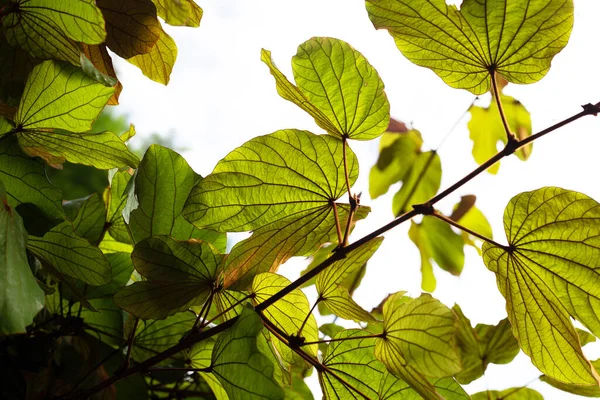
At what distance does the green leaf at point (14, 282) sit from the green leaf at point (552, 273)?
29 centimetres

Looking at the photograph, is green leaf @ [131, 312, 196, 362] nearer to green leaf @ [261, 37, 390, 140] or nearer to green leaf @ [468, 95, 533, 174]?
green leaf @ [261, 37, 390, 140]

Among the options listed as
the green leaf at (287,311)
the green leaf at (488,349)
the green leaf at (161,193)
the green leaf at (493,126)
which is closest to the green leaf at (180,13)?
the green leaf at (161,193)

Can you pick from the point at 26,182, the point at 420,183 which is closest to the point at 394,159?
the point at 420,183

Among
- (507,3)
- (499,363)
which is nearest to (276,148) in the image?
(507,3)

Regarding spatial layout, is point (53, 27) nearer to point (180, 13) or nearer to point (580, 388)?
point (180, 13)

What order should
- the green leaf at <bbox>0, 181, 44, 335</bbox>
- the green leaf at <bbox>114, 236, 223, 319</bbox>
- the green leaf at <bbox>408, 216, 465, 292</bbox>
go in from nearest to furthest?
1. the green leaf at <bbox>0, 181, 44, 335</bbox>
2. the green leaf at <bbox>114, 236, 223, 319</bbox>
3. the green leaf at <bbox>408, 216, 465, 292</bbox>

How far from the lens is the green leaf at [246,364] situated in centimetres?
32

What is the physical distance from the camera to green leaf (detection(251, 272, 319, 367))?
411mm

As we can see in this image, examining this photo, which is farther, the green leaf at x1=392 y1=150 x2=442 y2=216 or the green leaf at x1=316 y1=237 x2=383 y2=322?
the green leaf at x1=392 y1=150 x2=442 y2=216

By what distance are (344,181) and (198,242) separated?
11cm

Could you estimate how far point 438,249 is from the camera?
0.78 m

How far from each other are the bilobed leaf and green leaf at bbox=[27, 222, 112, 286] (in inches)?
5.7

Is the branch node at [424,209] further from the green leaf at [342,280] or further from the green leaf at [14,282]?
the green leaf at [14,282]

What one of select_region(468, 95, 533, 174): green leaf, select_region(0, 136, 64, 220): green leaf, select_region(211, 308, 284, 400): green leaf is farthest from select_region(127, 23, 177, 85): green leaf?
select_region(468, 95, 533, 174): green leaf
